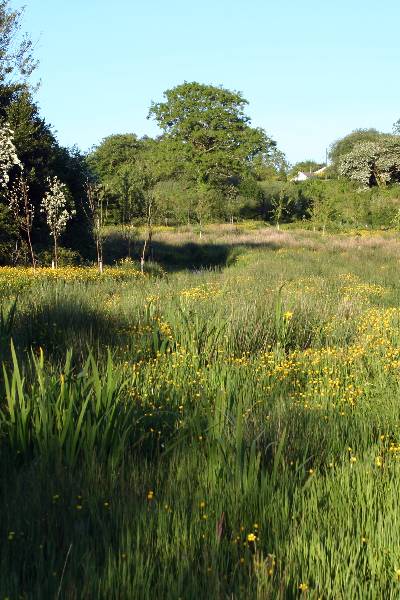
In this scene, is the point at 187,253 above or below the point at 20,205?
below

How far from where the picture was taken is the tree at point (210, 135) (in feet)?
201

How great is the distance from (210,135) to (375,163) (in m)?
15.8

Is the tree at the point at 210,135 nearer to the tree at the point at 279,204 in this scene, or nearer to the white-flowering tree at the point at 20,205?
the tree at the point at 279,204

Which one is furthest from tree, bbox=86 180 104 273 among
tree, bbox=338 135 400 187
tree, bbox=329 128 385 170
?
tree, bbox=329 128 385 170

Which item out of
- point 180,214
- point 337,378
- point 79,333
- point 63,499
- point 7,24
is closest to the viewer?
point 63,499

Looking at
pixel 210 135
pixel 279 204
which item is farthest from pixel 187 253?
pixel 210 135

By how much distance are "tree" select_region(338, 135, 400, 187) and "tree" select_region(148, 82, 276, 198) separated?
7.90m

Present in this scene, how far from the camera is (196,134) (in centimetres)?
6159

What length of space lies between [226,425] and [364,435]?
92 centimetres

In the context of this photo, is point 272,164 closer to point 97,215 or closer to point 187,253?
point 187,253

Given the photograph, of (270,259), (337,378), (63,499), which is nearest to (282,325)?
(337,378)

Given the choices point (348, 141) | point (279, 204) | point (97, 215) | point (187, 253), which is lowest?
point (187, 253)

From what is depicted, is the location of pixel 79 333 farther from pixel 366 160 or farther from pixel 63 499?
pixel 366 160

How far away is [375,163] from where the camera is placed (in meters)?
61.7
